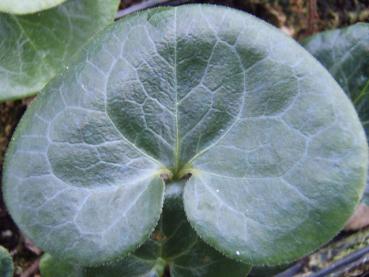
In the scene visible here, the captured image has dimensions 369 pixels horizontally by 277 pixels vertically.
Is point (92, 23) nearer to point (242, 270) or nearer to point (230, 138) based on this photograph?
point (230, 138)

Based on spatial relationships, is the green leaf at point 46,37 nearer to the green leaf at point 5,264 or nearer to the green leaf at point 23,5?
the green leaf at point 23,5

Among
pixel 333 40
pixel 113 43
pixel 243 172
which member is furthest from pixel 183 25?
pixel 333 40

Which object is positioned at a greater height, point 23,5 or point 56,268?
point 23,5

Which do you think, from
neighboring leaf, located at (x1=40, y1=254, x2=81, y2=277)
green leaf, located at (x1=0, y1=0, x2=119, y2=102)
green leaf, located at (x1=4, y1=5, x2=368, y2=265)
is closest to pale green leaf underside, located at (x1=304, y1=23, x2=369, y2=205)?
green leaf, located at (x1=4, y1=5, x2=368, y2=265)

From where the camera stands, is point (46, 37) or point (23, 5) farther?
point (46, 37)

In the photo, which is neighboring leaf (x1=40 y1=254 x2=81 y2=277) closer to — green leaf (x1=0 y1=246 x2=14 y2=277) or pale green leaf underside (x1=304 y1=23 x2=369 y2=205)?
green leaf (x1=0 y1=246 x2=14 y2=277)

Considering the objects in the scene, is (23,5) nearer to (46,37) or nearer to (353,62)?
(46,37)

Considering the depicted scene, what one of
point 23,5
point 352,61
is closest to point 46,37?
point 23,5
